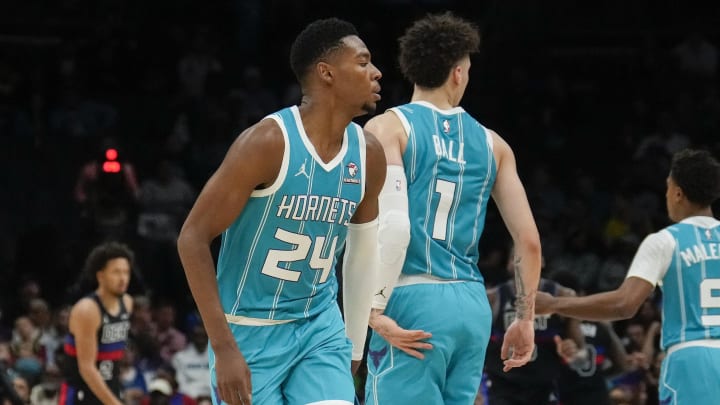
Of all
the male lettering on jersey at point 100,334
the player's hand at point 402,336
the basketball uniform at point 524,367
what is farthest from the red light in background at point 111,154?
the player's hand at point 402,336

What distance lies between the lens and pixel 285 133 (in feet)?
14.5

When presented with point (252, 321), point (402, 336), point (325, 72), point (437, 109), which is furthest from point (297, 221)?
point (437, 109)

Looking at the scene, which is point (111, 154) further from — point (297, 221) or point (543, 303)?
point (297, 221)

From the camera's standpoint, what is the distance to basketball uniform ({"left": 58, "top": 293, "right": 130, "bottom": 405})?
8.46m

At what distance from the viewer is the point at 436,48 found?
18.5ft

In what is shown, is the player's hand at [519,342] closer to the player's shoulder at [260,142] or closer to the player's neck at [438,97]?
the player's neck at [438,97]

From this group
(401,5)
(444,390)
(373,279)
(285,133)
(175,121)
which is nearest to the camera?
(285,133)

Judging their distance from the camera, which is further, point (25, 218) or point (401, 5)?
point (401, 5)

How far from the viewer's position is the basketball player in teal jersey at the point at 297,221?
428 cm

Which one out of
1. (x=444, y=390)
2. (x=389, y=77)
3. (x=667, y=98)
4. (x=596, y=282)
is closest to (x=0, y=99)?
(x=389, y=77)

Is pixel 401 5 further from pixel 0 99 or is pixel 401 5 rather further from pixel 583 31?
pixel 0 99

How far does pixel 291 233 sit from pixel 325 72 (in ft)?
1.98

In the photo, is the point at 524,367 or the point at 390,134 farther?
the point at 524,367

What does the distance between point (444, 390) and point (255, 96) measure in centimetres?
1104
